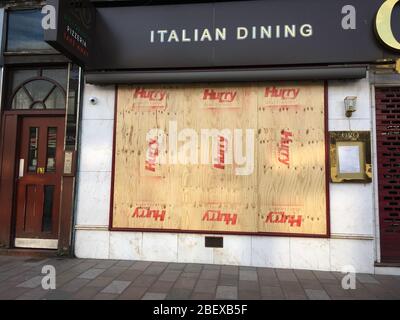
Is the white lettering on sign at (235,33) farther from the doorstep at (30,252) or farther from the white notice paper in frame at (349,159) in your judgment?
the doorstep at (30,252)

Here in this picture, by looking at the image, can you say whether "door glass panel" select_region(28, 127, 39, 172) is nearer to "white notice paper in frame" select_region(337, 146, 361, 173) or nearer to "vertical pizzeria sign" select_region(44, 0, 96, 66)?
"vertical pizzeria sign" select_region(44, 0, 96, 66)

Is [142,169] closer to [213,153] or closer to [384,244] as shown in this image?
[213,153]

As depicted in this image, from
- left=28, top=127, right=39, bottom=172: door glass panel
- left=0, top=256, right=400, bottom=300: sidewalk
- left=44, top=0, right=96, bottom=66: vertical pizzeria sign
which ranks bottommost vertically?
left=0, top=256, right=400, bottom=300: sidewalk

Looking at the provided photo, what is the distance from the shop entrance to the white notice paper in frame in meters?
0.41

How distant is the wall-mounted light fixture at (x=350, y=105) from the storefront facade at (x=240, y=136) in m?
0.03

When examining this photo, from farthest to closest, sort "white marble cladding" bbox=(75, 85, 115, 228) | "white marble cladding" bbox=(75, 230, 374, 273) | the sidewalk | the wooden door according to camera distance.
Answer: the wooden door
"white marble cladding" bbox=(75, 85, 115, 228)
"white marble cladding" bbox=(75, 230, 374, 273)
the sidewalk

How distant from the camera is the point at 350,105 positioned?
5578 mm

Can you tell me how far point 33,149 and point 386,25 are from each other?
6624 millimetres

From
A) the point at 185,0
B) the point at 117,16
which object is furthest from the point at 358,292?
the point at 117,16

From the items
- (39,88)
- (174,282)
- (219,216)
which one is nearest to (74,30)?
(39,88)

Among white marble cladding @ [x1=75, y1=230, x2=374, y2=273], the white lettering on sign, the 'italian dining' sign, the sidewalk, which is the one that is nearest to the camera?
the sidewalk

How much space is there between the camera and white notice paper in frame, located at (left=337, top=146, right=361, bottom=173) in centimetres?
564

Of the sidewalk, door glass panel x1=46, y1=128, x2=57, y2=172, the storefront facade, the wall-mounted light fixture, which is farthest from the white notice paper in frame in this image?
door glass panel x1=46, y1=128, x2=57, y2=172
